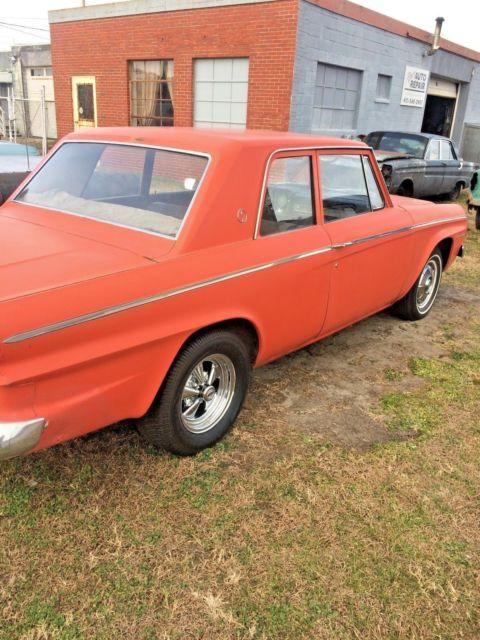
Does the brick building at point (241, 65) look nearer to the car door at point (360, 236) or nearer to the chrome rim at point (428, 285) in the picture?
the chrome rim at point (428, 285)

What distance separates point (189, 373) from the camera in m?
2.78

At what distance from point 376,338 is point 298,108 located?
779 centimetres

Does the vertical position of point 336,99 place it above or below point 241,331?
above

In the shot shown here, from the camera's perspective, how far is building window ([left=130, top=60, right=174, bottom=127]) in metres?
12.9

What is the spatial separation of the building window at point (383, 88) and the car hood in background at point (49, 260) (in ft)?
42.9

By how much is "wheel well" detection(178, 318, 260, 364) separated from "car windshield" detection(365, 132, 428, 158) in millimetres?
9543

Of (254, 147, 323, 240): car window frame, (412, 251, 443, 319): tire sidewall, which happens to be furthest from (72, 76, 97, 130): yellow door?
(254, 147, 323, 240): car window frame

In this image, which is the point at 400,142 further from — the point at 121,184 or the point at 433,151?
the point at 121,184

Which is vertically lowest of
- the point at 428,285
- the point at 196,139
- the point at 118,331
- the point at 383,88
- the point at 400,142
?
the point at 428,285

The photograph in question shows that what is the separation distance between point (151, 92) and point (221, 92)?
7.43ft

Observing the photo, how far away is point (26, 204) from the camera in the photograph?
3.42 meters

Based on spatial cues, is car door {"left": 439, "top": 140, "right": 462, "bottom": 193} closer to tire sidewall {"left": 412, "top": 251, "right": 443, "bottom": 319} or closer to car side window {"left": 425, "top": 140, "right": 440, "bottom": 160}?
car side window {"left": 425, "top": 140, "right": 440, "bottom": 160}

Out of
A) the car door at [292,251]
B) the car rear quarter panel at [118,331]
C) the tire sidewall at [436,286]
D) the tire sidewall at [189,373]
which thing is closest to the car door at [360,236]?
the car door at [292,251]

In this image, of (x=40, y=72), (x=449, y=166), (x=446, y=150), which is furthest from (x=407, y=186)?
(x=40, y=72)
